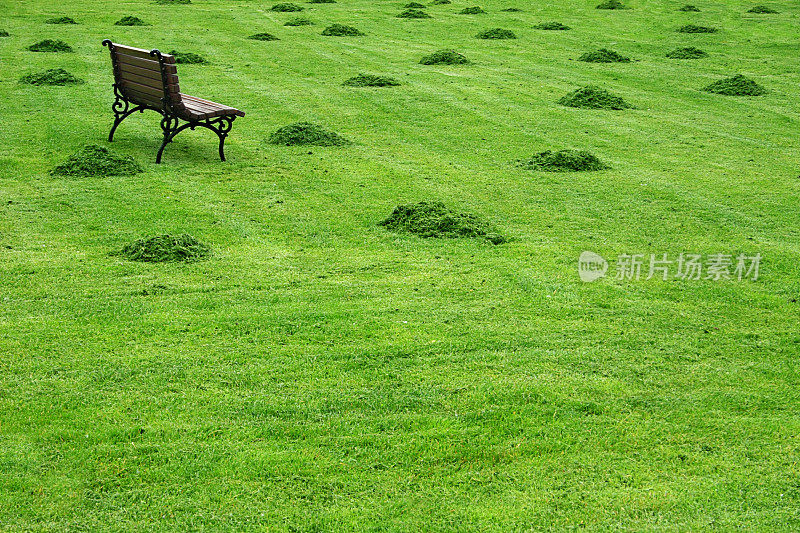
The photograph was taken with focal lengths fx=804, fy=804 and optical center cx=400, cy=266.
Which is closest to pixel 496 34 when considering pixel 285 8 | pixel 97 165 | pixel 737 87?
pixel 285 8

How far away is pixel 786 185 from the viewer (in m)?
11.5

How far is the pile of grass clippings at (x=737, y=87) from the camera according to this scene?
17969mm

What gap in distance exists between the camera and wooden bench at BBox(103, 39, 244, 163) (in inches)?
452

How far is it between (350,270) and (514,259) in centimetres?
176

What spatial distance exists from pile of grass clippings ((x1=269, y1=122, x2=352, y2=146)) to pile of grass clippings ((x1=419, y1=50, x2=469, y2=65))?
802 centimetres

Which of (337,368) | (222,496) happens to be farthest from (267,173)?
(222,496)

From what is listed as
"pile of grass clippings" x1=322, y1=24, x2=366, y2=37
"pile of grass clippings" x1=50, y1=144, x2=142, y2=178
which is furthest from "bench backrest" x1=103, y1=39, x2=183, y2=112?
"pile of grass clippings" x1=322, y1=24, x2=366, y2=37

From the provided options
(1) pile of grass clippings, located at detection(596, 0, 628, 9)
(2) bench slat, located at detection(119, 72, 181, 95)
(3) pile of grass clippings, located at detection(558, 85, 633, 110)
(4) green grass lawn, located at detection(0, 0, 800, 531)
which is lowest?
(4) green grass lawn, located at detection(0, 0, 800, 531)

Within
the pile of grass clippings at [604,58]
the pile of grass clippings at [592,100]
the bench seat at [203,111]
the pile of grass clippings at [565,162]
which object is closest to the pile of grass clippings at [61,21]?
the bench seat at [203,111]

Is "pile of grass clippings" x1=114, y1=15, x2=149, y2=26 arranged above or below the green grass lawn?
above

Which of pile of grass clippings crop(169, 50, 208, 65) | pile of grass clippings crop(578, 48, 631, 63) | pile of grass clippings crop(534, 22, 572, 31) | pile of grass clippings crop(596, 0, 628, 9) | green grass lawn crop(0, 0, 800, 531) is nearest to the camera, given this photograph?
green grass lawn crop(0, 0, 800, 531)

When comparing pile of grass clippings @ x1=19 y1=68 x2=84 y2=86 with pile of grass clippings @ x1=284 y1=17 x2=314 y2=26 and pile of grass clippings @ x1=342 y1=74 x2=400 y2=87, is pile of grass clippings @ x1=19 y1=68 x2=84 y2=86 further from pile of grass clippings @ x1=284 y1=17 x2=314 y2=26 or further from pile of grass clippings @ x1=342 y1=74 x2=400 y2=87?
pile of grass clippings @ x1=284 y1=17 x2=314 y2=26

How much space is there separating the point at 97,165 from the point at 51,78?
22.5 feet

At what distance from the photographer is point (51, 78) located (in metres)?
16.9
